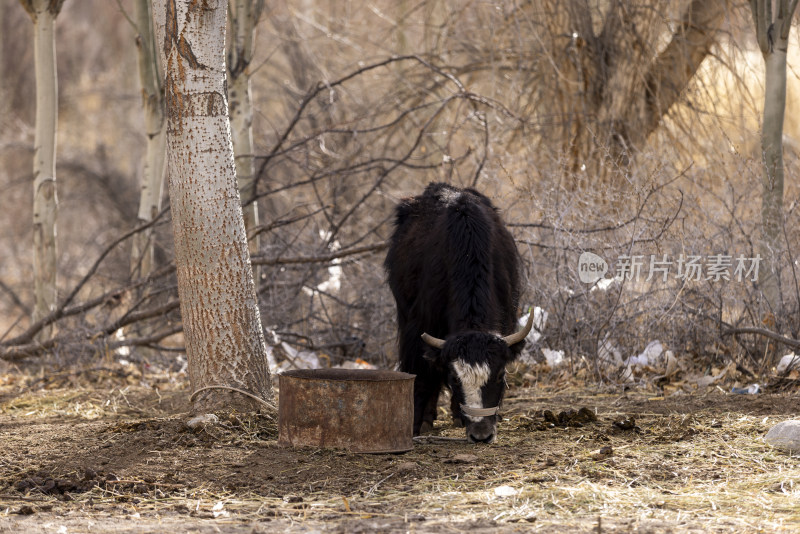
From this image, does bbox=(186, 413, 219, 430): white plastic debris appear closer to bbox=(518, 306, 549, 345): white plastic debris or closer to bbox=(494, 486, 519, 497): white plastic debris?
bbox=(494, 486, 519, 497): white plastic debris

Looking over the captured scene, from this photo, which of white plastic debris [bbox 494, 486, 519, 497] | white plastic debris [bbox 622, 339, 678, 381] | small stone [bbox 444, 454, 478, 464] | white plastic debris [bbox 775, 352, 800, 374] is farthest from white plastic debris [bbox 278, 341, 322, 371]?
white plastic debris [bbox 494, 486, 519, 497]

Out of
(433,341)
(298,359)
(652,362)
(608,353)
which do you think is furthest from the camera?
(298,359)

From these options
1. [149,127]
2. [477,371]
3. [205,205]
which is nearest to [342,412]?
[477,371]

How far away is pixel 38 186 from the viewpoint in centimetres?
902

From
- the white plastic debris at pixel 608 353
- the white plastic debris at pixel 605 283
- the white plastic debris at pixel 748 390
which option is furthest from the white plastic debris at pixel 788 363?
the white plastic debris at pixel 605 283

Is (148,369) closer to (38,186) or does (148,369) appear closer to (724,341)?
(38,186)

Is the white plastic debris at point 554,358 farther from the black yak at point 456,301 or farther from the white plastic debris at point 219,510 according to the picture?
the white plastic debris at point 219,510

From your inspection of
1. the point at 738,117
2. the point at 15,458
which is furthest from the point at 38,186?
the point at 738,117

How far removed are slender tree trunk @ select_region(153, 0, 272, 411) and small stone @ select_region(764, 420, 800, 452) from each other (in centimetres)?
321

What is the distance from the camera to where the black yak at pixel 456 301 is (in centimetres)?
551

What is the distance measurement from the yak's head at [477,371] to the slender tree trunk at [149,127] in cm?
493

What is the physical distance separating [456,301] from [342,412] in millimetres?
1126

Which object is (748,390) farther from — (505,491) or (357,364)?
(505,491)

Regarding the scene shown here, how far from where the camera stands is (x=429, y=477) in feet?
16.0
